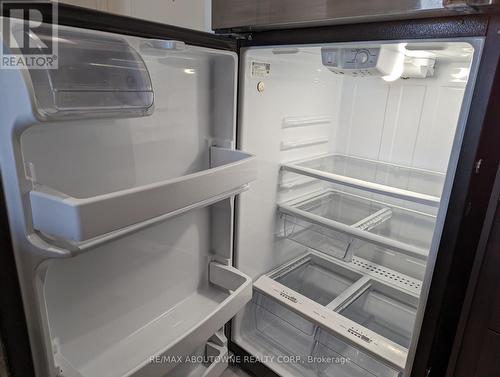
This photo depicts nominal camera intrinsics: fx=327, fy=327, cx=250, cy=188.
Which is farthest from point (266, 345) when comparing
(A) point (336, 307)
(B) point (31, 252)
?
(B) point (31, 252)

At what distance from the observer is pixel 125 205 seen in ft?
2.08

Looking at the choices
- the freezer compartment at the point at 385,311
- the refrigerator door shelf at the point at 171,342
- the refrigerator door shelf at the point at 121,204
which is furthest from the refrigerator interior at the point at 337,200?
the refrigerator door shelf at the point at 121,204

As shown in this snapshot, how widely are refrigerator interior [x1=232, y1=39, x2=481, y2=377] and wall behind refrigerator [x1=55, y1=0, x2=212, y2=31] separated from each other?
276 mm

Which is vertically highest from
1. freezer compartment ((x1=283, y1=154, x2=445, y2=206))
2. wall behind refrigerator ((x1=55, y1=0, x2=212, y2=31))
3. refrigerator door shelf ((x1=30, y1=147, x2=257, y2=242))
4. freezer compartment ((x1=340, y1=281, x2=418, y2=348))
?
wall behind refrigerator ((x1=55, y1=0, x2=212, y2=31))

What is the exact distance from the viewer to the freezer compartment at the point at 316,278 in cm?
157

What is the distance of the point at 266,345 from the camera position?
1.44 metres

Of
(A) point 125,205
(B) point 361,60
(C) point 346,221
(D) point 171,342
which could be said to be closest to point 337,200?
(C) point 346,221

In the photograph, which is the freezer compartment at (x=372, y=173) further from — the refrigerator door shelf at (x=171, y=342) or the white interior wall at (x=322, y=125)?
the refrigerator door shelf at (x=171, y=342)

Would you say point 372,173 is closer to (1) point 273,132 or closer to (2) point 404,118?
(2) point 404,118

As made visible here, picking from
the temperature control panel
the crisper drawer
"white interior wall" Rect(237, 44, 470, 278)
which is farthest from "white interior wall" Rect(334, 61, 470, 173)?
the crisper drawer

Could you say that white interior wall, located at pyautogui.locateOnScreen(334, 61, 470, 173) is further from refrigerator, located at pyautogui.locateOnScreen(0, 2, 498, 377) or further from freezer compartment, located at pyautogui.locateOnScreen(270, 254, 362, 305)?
freezer compartment, located at pyautogui.locateOnScreen(270, 254, 362, 305)

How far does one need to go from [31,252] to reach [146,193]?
24 centimetres

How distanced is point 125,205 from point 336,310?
0.98 meters

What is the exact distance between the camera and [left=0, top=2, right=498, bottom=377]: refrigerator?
655 millimetres
